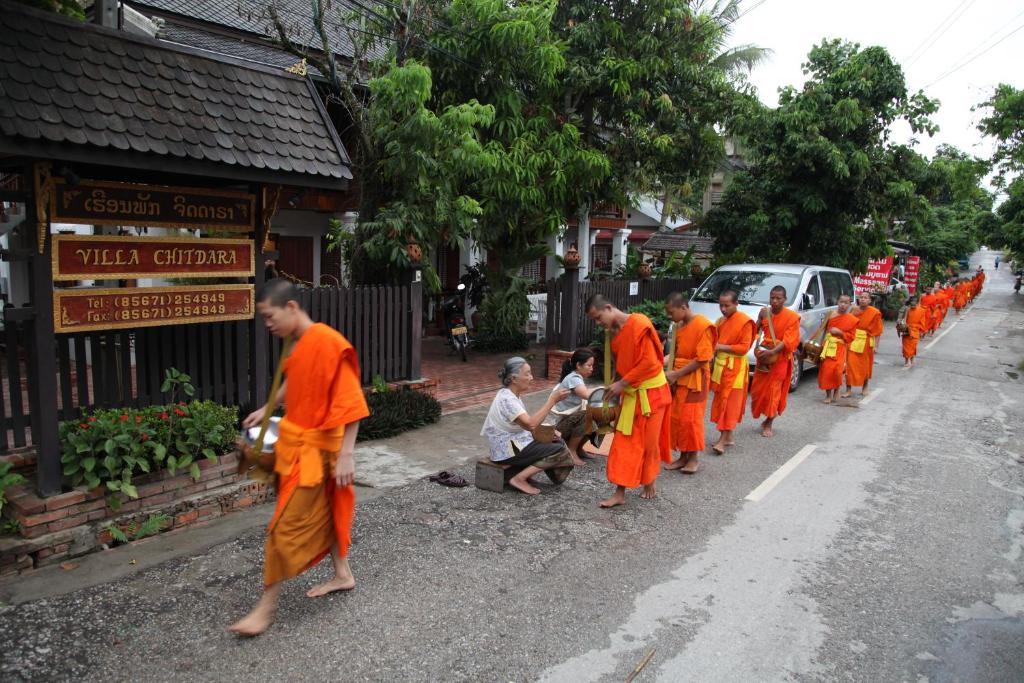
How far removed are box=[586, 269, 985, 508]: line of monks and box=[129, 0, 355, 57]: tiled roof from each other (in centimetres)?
796

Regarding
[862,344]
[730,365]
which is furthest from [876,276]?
[730,365]

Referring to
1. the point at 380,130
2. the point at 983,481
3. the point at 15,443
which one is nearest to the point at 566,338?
the point at 380,130

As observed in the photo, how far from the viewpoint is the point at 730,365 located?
7.29 m

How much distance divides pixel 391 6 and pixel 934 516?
8.23m

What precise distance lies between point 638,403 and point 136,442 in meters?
3.37

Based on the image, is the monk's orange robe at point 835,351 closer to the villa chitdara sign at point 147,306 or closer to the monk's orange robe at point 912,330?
the monk's orange robe at point 912,330

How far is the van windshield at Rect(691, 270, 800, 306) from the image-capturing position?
36.4ft

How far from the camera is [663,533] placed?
5.11m

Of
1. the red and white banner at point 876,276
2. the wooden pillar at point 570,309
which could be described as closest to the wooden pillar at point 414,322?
the wooden pillar at point 570,309

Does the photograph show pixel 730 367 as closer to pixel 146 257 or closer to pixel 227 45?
pixel 146 257

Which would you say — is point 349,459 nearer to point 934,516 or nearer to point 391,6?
point 934,516

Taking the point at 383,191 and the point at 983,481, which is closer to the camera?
the point at 983,481

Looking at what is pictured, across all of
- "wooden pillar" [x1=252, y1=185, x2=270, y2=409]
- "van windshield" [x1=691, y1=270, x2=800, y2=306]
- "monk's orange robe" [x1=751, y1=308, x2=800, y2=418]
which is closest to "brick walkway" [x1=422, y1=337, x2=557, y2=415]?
"wooden pillar" [x1=252, y1=185, x2=270, y2=409]

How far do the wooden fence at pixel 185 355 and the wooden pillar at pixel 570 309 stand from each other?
11.1ft
